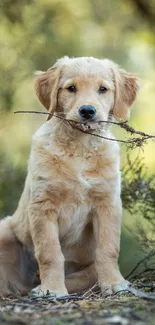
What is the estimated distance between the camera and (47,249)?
552cm

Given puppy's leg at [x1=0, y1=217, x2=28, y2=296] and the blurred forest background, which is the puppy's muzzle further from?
the blurred forest background

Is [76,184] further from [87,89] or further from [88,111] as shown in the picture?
[87,89]

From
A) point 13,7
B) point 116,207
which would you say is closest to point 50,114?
point 116,207

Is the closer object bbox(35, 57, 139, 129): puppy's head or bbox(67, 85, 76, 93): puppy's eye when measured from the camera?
bbox(35, 57, 139, 129): puppy's head

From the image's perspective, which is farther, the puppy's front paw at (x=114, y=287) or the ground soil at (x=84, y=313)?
the puppy's front paw at (x=114, y=287)

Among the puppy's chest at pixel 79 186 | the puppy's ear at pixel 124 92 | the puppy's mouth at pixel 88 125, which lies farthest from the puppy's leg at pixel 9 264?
the puppy's ear at pixel 124 92

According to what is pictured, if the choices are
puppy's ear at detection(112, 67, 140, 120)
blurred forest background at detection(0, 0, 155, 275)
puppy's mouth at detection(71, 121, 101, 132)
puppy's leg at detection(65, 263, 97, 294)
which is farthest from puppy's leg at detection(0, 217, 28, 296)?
blurred forest background at detection(0, 0, 155, 275)

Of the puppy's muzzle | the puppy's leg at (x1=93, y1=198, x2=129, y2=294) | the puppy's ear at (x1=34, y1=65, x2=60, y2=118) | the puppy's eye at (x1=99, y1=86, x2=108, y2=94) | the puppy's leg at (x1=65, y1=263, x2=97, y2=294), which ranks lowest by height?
the puppy's leg at (x1=65, y1=263, x2=97, y2=294)

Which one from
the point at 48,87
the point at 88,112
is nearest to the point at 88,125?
the point at 88,112

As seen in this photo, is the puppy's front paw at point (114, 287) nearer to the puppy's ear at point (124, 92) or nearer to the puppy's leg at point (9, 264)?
the puppy's leg at point (9, 264)

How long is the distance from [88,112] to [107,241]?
1059mm

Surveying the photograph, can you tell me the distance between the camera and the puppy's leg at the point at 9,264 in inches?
233

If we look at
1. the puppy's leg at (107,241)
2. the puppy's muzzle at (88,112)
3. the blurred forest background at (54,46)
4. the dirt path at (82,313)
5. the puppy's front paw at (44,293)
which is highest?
the blurred forest background at (54,46)

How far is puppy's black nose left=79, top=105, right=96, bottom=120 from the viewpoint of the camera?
5270mm
